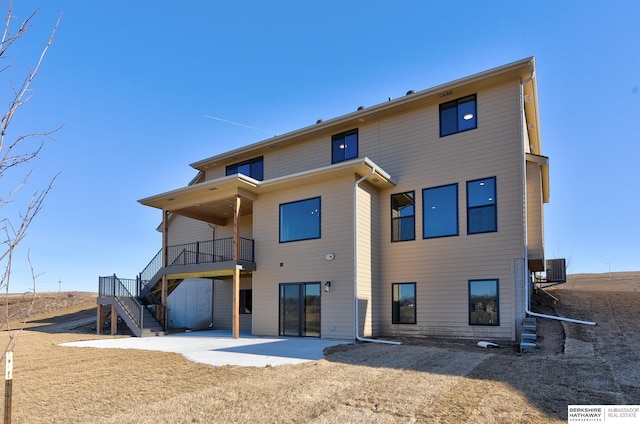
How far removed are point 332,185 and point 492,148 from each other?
480cm

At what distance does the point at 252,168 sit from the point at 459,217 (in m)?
8.68

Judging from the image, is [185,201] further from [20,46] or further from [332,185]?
[20,46]

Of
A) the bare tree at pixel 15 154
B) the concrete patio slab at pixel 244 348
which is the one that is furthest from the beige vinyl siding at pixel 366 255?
the bare tree at pixel 15 154

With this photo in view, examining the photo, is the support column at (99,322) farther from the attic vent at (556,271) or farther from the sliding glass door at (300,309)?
the attic vent at (556,271)

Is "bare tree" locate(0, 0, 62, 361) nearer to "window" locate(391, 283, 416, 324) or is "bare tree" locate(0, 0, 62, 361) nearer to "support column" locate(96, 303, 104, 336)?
"window" locate(391, 283, 416, 324)

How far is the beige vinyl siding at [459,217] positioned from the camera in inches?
450

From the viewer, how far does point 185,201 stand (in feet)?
51.3

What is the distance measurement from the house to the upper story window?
1876mm

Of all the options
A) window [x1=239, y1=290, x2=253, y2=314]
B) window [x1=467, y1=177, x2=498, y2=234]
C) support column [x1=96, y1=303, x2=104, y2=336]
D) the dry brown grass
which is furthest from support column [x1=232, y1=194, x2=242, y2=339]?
window [x1=467, y1=177, x2=498, y2=234]

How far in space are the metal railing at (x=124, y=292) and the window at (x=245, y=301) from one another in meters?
3.78

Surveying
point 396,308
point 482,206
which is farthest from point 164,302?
point 482,206

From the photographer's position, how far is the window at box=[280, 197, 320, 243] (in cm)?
1336

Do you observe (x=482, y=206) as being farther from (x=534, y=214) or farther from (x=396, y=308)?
(x=396, y=308)

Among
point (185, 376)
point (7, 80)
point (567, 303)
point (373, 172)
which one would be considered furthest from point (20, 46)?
point (567, 303)
